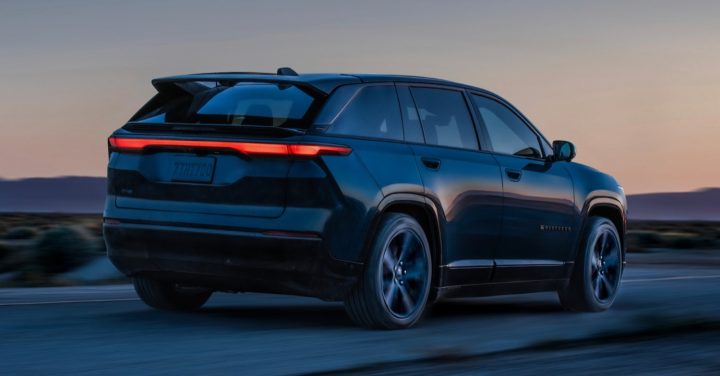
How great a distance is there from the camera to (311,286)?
28.0 feet

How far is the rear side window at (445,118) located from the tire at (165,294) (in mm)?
2116

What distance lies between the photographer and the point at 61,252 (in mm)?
21422

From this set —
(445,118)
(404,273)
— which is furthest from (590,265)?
(404,273)

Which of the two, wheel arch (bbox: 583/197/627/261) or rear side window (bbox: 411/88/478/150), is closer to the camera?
rear side window (bbox: 411/88/478/150)

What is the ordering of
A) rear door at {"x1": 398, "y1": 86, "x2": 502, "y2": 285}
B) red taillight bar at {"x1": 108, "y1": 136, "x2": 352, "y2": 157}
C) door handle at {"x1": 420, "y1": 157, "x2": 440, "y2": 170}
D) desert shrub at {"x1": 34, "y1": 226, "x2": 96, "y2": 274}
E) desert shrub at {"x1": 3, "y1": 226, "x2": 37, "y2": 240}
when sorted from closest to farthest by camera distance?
red taillight bar at {"x1": 108, "y1": 136, "x2": 352, "y2": 157}, door handle at {"x1": 420, "y1": 157, "x2": 440, "y2": 170}, rear door at {"x1": 398, "y1": 86, "x2": 502, "y2": 285}, desert shrub at {"x1": 34, "y1": 226, "x2": 96, "y2": 274}, desert shrub at {"x1": 3, "y1": 226, "x2": 37, "y2": 240}

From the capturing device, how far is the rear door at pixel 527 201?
33.7 ft

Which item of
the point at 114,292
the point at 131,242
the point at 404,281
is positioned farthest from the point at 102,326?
the point at 114,292

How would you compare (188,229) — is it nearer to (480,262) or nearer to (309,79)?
(309,79)

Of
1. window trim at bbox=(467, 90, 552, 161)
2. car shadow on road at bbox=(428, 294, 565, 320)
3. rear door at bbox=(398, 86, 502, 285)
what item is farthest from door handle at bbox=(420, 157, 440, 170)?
car shadow on road at bbox=(428, 294, 565, 320)

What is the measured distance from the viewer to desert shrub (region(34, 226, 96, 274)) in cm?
2131

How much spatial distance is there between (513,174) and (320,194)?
2365 mm

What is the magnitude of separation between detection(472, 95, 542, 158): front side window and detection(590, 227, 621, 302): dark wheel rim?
1133 mm

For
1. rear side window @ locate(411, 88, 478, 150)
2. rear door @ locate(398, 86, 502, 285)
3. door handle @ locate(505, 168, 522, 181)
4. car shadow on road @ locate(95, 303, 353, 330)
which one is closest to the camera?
car shadow on road @ locate(95, 303, 353, 330)

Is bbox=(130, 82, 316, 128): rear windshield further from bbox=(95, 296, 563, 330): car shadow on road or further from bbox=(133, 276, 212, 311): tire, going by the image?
bbox=(95, 296, 563, 330): car shadow on road
